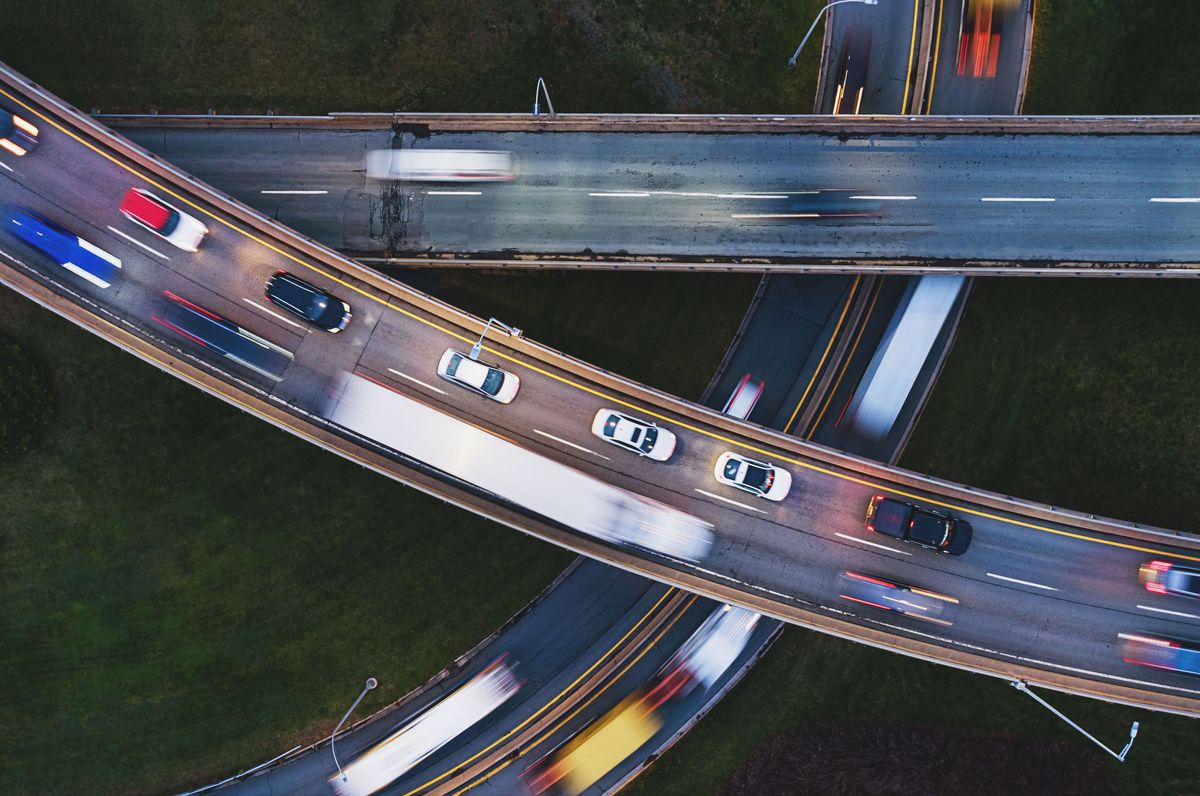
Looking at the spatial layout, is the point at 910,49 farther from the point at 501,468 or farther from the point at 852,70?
the point at 501,468

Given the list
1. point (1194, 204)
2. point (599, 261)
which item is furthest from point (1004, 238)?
point (599, 261)

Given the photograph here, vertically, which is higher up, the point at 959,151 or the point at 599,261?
the point at 959,151

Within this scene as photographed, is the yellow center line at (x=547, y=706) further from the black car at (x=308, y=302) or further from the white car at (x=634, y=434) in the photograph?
the black car at (x=308, y=302)

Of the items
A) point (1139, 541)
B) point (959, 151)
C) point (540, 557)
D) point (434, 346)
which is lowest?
point (540, 557)

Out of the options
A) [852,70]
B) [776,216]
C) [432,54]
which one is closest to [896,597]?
[776,216]

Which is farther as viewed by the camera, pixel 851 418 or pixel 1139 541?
pixel 851 418

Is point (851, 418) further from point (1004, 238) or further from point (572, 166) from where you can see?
point (572, 166)
